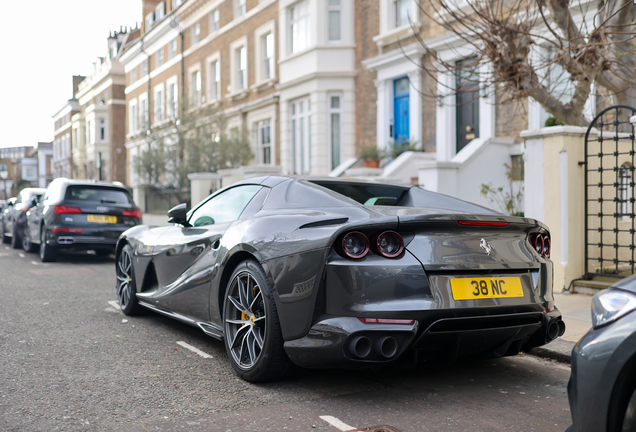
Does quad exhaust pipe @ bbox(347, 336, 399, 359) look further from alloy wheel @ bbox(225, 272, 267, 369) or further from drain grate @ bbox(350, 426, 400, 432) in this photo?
alloy wheel @ bbox(225, 272, 267, 369)

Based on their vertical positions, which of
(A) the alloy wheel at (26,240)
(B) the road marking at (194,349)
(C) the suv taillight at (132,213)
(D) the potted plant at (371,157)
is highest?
(D) the potted plant at (371,157)

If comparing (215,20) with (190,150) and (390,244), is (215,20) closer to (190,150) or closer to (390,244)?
(190,150)

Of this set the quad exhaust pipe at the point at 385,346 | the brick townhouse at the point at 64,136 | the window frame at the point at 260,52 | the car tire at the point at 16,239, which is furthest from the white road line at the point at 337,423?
the brick townhouse at the point at 64,136

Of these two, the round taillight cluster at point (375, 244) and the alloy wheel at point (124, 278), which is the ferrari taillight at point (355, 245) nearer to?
the round taillight cluster at point (375, 244)

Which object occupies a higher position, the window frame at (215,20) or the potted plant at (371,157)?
the window frame at (215,20)

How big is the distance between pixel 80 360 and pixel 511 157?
11536 millimetres

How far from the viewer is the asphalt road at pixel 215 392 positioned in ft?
11.2

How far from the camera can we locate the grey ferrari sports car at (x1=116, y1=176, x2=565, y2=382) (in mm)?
3479

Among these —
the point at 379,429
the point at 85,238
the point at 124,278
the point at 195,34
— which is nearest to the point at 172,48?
the point at 195,34

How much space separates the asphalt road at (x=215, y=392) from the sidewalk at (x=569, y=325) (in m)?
0.13

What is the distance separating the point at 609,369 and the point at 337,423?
1546 mm

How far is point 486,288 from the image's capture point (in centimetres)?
364

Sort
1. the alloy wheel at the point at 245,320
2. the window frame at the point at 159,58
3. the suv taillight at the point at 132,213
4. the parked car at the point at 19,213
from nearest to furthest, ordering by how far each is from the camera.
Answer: the alloy wheel at the point at 245,320, the suv taillight at the point at 132,213, the parked car at the point at 19,213, the window frame at the point at 159,58

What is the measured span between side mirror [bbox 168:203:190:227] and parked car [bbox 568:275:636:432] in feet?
12.3
